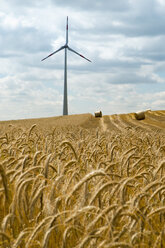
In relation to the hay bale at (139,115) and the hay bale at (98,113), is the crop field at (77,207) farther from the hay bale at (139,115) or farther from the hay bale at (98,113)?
the hay bale at (98,113)

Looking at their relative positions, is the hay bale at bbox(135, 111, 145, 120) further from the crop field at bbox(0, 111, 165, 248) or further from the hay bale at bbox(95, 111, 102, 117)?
the crop field at bbox(0, 111, 165, 248)

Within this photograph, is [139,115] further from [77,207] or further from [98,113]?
[77,207]

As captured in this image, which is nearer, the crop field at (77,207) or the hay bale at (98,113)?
the crop field at (77,207)

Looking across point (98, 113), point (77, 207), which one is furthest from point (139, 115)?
point (77, 207)

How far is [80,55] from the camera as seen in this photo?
64.4 m

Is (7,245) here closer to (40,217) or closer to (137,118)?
(40,217)

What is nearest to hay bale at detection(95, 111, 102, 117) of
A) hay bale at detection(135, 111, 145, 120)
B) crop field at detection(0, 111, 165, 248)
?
hay bale at detection(135, 111, 145, 120)

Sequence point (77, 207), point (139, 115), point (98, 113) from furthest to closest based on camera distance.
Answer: point (98, 113) < point (139, 115) < point (77, 207)

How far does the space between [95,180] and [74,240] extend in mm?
1316

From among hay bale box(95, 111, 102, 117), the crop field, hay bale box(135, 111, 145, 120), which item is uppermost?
hay bale box(95, 111, 102, 117)

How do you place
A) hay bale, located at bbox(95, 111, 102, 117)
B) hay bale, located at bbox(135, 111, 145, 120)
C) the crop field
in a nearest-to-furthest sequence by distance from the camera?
the crop field
hay bale, located at bbox(135, 111, 145, 120)
hay bale, located at bbox(95, 111, 102, 117)

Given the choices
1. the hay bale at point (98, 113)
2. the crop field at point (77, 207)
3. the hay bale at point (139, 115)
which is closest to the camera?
the crop field at point (77, 207)

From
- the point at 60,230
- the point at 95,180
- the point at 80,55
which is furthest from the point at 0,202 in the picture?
the point at 80,55

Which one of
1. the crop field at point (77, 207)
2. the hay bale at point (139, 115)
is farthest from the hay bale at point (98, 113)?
the crop field at point (77, 207)
